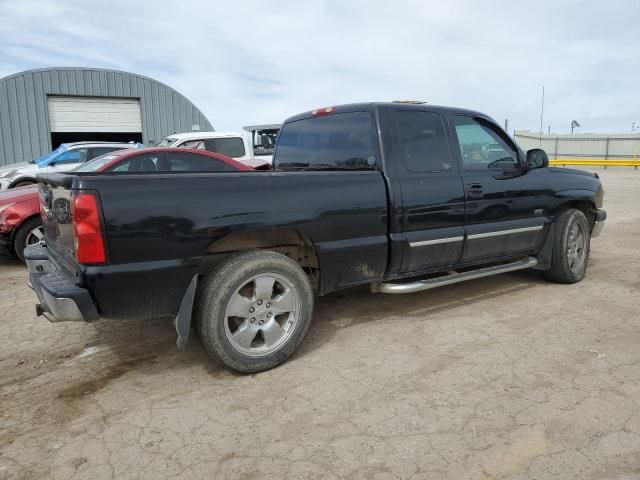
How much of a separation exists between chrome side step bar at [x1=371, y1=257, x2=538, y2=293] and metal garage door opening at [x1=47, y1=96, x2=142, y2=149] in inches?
777

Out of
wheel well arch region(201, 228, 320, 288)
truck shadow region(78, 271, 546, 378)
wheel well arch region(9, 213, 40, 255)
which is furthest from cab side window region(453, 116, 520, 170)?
wheel well arch region(9, 213, 40, 255)

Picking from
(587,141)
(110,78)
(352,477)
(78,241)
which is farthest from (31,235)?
(587,141)

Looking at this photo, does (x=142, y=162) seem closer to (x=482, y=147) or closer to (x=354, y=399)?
(x=482, y=147)

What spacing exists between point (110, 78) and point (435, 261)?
20034 millimetres

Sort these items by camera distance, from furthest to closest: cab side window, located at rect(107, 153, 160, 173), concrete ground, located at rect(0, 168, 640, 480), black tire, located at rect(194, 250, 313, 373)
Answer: cab side window, located at rect(107, 153, 160, 173) < black tire, located at rect(194, 250, 313, 373) < concrete ground, located at rect(0, 168, 640, 480)

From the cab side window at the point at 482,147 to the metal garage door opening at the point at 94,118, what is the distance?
63.7 feet

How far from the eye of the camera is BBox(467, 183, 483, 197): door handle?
4.25 m

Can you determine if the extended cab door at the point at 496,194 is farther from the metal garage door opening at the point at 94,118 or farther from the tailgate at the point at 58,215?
the metal garage door opening at the point at 94,118

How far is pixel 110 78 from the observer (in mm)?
20438

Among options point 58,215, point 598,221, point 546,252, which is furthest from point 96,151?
point 598,221

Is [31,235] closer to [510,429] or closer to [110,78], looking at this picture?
[510,429]

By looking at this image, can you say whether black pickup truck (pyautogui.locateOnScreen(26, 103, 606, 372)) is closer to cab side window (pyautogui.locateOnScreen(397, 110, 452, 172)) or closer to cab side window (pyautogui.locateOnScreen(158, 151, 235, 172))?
cab side window (pyautogui.locateOnScreen(397, 110, 452, 172))

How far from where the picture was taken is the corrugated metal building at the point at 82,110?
61.5 ft

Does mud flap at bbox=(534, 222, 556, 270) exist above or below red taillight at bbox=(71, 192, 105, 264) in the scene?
below
